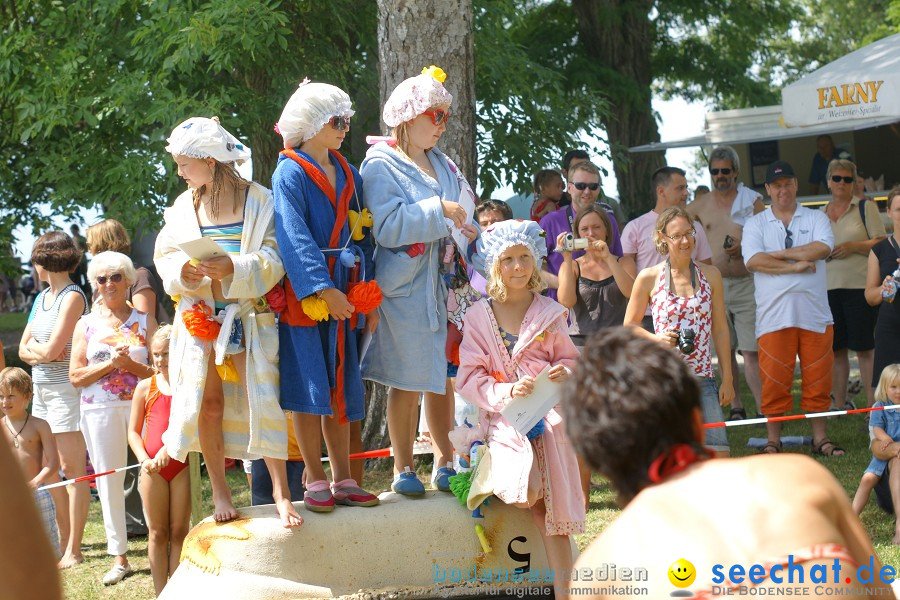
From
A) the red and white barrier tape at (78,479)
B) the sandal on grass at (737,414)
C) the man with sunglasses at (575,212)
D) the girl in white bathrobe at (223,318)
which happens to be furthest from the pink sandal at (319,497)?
the sandal on grass at (737,414)

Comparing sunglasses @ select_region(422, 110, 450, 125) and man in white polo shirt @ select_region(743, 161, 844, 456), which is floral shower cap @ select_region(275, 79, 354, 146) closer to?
sunglasses @ select_region(422, 110, 450, 125)

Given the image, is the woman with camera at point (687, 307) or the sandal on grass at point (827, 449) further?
the sandal on grass at point (827, 449)

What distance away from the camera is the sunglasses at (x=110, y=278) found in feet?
21.0

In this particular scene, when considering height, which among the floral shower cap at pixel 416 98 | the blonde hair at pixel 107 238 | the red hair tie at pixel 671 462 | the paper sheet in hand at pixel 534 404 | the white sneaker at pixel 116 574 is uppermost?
the floral shower cap at pixel 416 98

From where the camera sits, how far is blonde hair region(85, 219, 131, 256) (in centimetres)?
670

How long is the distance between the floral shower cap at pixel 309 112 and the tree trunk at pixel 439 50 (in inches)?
87.6

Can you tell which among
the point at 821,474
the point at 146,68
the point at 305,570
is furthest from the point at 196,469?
the point at 146,68

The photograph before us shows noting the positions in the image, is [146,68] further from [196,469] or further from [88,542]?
[196,469]

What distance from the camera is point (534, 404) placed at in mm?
4734

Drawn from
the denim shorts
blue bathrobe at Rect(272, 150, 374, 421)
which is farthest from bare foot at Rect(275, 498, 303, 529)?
the denim shorts

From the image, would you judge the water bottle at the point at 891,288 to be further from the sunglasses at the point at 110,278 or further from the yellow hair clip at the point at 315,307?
the sunglasses at the point at 110,278

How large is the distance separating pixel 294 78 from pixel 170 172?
1.46 meters

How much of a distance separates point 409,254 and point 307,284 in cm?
60

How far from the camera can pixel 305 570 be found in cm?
491
